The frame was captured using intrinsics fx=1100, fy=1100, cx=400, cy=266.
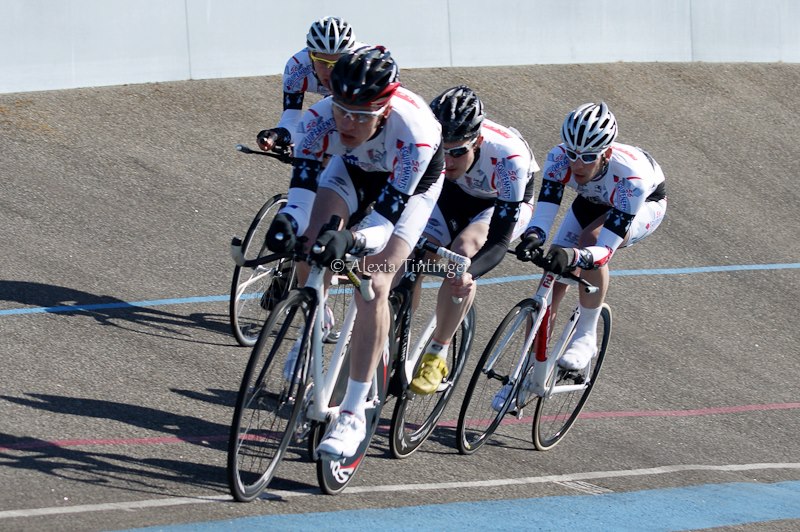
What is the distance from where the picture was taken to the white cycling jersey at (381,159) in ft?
15.2

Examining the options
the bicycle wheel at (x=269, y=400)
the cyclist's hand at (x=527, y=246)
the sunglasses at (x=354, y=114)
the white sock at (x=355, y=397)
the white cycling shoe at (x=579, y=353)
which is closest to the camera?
the bicycle wheel at (x=269, y=400)

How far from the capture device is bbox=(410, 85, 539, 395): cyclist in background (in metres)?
5.43

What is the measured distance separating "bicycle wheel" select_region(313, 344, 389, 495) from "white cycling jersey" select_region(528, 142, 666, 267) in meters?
1.49

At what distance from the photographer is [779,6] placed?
50.8ft

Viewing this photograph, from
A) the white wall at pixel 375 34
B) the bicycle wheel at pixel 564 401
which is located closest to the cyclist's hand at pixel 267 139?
the bicycle wheel at pixel 564 401

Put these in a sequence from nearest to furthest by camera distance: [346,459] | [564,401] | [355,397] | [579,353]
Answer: [355,397] < [346,459] < [579,353] < [564,401]

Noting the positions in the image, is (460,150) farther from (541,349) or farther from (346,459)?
(346,459)

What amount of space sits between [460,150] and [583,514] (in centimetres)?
186

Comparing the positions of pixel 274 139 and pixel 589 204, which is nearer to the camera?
pixel 589 204

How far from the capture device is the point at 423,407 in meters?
5.80

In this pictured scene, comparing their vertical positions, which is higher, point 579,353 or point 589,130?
point 589,130

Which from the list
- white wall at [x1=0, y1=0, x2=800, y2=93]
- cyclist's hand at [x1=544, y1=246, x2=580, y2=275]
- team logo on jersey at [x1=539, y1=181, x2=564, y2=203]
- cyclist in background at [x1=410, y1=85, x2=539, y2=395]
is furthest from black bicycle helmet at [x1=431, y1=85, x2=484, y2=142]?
white wall at [x1=0, y1=0, x2=800, y2=93]

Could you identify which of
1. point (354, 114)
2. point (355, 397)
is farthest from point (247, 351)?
point (354, 114)

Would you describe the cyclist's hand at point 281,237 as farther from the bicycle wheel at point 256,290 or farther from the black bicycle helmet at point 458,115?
the bicycle wheel at point 256,290
